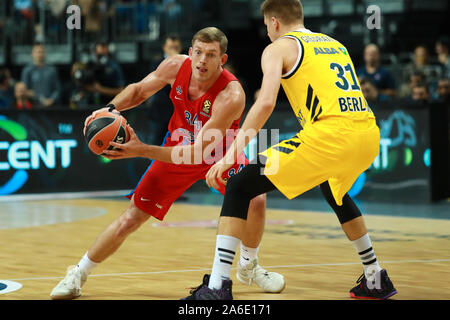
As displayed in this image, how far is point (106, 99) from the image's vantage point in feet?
48.0

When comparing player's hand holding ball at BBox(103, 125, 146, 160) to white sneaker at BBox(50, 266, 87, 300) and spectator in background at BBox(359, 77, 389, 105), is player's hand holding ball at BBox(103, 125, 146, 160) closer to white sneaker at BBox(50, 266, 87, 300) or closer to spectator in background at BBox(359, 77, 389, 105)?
white sneaker at BBox(50, 266, 87, 300)

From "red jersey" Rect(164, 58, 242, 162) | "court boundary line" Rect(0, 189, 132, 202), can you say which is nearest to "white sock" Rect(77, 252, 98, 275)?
"red jersey" Rect(164, 58, 242, 162)

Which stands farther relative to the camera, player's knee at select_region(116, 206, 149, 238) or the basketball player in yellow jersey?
player's knee at select_region(116, 206, 149, 238)

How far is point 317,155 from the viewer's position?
5359 millimetres

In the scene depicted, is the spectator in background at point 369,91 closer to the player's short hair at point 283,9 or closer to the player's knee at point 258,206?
the player's knee at point 258,206

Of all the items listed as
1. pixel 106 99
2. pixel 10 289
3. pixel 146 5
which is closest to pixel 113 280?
pixel 10 289

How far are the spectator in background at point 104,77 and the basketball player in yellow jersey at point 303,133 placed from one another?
930cm

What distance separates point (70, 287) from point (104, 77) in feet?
30.2

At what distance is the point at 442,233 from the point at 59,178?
6.47 metres

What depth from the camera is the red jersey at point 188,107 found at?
237 inches

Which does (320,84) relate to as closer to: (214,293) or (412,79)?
(214,293)

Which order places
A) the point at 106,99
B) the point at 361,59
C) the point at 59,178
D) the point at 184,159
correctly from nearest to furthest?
the point at 184,159 < the point at 59,178 < the point at 106,99 < the point at 361,59

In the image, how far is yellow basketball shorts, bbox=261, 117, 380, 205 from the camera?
5.33 m

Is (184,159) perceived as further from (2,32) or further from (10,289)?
(2,32)
